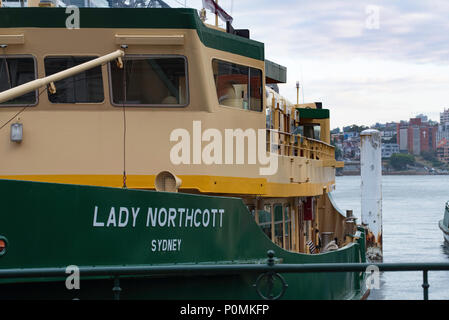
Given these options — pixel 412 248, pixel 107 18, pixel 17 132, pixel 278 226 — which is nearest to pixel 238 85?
pixel 107 18

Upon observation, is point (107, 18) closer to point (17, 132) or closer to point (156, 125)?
point (156, 125)

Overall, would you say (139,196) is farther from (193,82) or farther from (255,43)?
(255,43)

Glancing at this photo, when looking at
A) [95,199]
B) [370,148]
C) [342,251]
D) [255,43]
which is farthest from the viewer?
[370,148]

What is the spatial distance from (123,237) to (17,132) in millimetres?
3553

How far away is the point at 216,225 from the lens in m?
11.1

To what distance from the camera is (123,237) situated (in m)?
9.34

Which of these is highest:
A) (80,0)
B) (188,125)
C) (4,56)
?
(80,0)

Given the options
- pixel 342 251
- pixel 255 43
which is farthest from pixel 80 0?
pixel 342 251

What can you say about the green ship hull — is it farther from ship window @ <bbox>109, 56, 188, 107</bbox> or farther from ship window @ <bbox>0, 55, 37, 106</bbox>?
ship window @ <bbox>0, 55, 37, 106</bbox>

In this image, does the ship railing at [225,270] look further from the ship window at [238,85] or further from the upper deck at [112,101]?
the ship window at [238,85]

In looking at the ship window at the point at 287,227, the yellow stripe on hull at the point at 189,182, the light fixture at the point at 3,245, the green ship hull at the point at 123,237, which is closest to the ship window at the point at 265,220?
the yellow stripe on hull at the point at 189,182

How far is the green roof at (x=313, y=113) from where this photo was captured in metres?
22.9

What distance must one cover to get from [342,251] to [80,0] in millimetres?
8770

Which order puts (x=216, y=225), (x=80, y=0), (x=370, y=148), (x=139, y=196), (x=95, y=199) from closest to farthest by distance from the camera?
(x=95, y=199), (x=139, y=196), (x=216, y=225), (x=80, y=0), (x=370, y=148)
